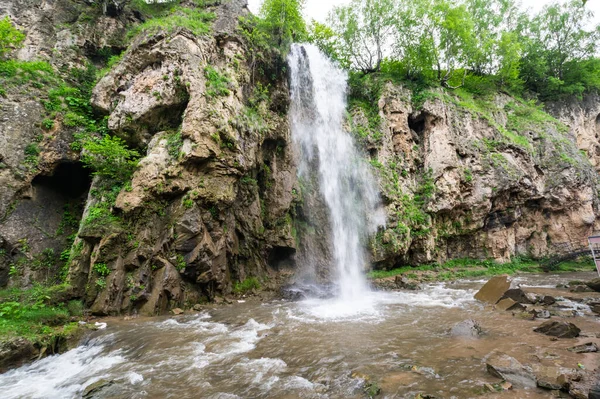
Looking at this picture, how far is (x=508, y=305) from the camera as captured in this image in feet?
28.4

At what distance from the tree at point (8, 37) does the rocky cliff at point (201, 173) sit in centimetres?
41

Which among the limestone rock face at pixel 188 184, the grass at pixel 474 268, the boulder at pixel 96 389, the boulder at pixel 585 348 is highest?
the limestone rock face at pixel 188 184

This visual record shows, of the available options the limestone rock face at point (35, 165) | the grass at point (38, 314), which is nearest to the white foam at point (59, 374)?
the grass at point (38, 314)

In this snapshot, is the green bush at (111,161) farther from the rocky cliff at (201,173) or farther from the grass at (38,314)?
the grass at (38,314)

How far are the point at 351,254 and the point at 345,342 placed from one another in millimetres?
9991

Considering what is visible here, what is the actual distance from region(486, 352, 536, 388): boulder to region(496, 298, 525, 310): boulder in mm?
Answer: 4846

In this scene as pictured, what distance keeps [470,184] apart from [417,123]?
6.16 metres

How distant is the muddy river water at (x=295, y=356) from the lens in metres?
4.22

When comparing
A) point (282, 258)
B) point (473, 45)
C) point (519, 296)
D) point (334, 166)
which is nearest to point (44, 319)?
point (282, 258)

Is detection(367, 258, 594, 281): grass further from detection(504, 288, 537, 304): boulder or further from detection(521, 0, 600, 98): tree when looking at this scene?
detection(521, 0, 600, 98): tree

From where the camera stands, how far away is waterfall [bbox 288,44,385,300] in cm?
1602

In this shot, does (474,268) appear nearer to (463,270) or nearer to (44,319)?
(463,270)

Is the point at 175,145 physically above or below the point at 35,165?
above

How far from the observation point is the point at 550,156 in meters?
22.1
